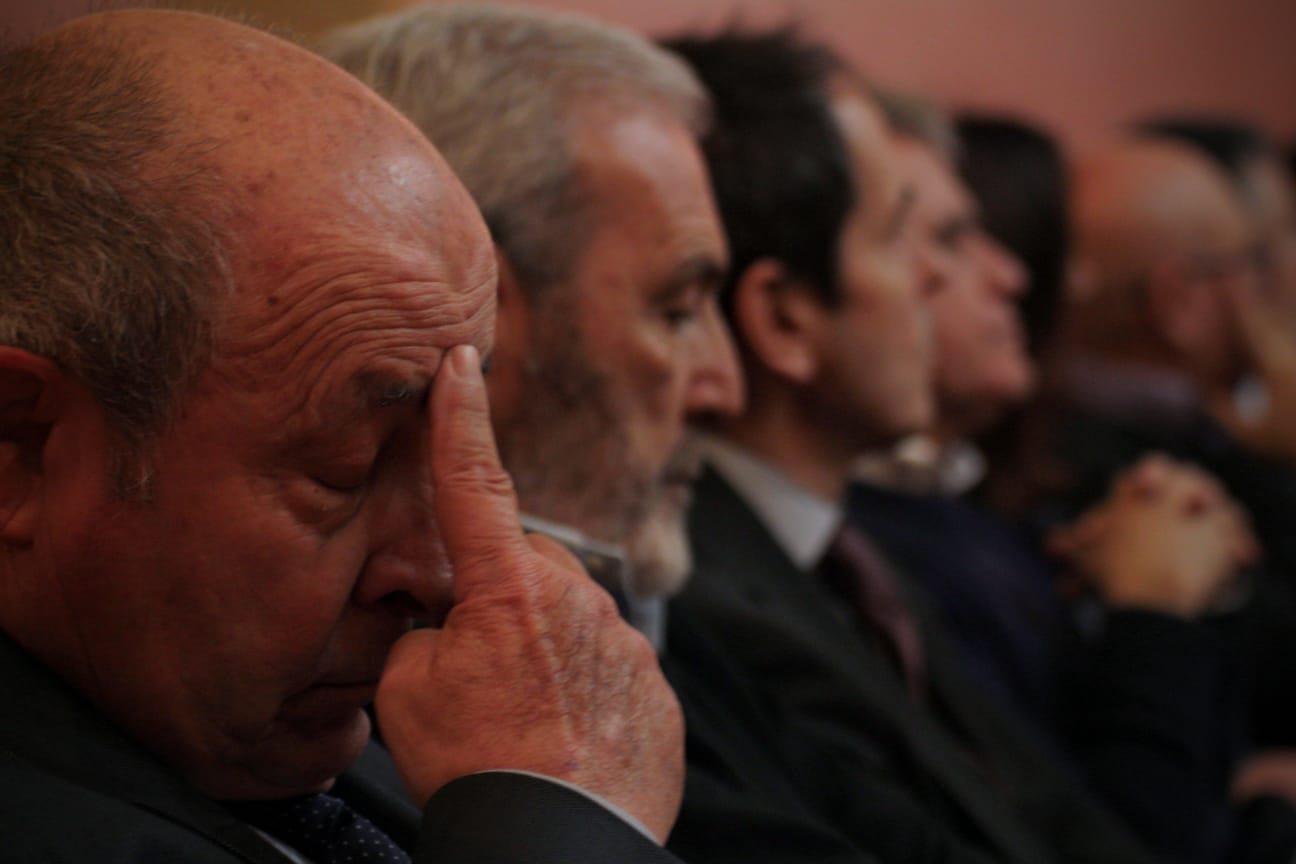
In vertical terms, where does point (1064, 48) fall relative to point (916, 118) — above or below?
below

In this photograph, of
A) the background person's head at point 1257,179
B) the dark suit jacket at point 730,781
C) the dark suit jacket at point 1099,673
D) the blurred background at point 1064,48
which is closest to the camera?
the dark suit jacket at point 730,781

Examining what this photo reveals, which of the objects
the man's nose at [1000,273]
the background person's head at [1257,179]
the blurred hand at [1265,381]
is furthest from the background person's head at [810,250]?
the background person's head at [1257,179]

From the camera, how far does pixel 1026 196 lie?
333cm

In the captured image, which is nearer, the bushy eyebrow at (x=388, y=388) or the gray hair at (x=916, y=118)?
the bushy eyebrow at (x=388, y=388)

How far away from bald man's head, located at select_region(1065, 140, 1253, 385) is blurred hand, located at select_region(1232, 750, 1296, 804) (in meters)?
1.07

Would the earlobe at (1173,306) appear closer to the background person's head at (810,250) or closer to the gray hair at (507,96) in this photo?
the background person's head at (810,250)

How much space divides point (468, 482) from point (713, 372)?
2.73 feet

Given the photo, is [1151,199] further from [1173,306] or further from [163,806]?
[163,806]

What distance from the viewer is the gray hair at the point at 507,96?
1.53 meters

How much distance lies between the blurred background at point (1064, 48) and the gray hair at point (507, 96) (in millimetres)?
763

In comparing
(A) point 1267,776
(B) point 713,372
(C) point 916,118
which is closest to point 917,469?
(C) point 916,118

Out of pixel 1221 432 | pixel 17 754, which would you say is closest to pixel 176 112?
pixel 17 754

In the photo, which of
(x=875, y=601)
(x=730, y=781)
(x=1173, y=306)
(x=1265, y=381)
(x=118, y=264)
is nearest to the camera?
(x=118, y=264)

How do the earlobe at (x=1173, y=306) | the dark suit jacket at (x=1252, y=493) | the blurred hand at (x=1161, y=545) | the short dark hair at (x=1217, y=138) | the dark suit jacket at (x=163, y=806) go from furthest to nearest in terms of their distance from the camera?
the short dark hair at (x=1217, y=138), the earlobe at (x=1173, y=306), the dark suit jacket at (x=1252, y=493), the blurred hand at (x=1161, y=545), the dark suit jacket at (x=163, y=806)
